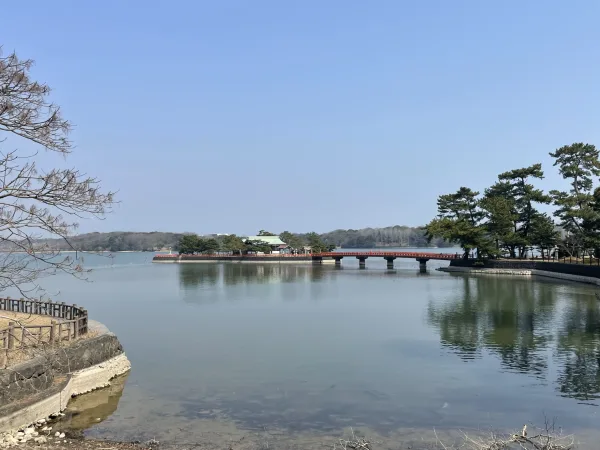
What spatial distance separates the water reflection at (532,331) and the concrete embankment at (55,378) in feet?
44.8

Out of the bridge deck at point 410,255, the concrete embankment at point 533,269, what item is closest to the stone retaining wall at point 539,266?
the concrete embankment at point 533,269

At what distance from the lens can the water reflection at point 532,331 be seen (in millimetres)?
17281

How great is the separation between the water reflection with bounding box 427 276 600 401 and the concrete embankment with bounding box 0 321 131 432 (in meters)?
13.7

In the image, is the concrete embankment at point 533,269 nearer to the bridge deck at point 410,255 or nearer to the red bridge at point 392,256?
the bridge deck at point 410,255

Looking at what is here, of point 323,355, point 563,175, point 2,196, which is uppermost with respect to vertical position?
point 563,175

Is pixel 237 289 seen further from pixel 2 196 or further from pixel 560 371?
pixel 2 196

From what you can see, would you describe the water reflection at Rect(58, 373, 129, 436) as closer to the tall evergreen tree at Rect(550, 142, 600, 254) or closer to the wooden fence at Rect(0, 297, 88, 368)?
the wooden fence at Rect(0, 297, 88, 368)

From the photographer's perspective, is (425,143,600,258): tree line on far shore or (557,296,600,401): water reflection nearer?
(557,296,600,401): water reflection

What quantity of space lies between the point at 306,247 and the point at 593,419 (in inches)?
3981

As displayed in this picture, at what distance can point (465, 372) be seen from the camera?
17.4m

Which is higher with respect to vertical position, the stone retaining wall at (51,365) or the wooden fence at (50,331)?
the wooden fence at (50,331)

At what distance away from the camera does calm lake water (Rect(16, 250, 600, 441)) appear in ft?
42.5

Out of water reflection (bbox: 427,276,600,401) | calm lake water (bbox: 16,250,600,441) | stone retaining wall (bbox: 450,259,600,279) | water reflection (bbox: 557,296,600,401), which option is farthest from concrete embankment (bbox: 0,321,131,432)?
stone retaining wall (bbox: 450,259,600,279)

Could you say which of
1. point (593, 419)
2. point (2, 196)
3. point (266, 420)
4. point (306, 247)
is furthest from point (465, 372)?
point (306, 247)
